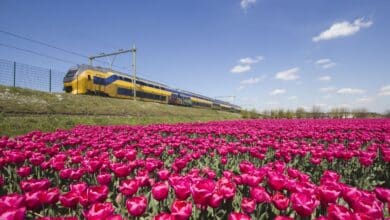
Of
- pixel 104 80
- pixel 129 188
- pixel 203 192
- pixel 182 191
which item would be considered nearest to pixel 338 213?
pixel 203 192

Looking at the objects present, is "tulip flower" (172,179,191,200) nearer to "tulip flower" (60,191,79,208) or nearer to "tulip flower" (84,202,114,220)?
"tulip flower" (84,202,114,220)

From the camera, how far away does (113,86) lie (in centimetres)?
2992

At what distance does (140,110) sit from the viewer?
24.4 meters

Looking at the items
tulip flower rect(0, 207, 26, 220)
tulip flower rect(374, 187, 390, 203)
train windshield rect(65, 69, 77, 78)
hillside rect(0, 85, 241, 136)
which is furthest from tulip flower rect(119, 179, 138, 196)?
train windshield rect(65, 69, 77, 78)

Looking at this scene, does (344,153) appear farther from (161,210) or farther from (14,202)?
(14,202)

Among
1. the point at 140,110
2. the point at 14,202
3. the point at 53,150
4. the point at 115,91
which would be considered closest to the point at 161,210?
the point at 14,202

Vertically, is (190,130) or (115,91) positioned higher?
(115,91)

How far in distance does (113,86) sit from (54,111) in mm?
13133

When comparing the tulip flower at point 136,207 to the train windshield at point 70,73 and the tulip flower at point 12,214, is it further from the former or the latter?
the train windshield at point 70,73

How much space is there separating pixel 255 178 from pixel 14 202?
5.84ft

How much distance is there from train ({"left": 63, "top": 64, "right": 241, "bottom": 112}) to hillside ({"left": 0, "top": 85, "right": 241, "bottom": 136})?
4.36 meters

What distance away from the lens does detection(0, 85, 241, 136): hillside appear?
11.7 meters

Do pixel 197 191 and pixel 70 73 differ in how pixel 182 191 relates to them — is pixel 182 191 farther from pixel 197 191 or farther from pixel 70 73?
pixel 70 73

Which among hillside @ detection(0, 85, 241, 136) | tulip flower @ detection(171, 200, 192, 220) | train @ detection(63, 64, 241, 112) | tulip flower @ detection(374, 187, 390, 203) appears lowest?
tulip flower @ detection(374, 187, 390, 203)
